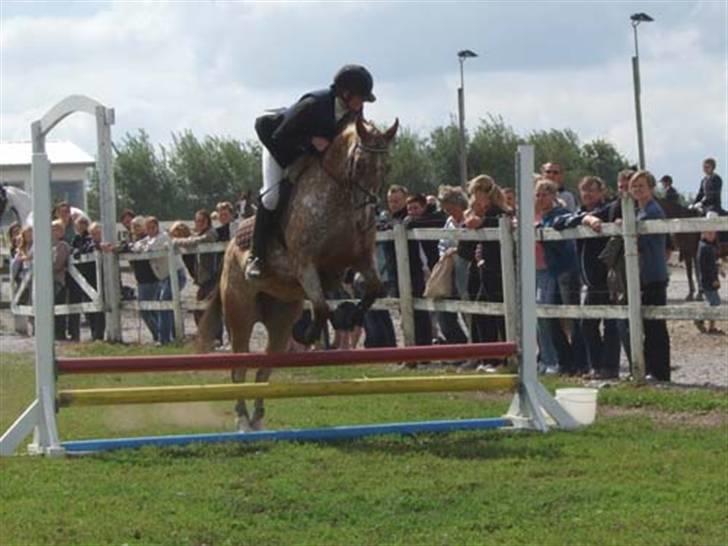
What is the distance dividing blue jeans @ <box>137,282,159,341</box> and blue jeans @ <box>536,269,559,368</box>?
8.27 m

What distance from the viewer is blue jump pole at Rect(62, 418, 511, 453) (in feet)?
34.8

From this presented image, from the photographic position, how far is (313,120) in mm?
10961

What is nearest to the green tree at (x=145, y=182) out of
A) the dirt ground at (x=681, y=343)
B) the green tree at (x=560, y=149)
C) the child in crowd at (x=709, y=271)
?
the green tree at (x=560, y=149)

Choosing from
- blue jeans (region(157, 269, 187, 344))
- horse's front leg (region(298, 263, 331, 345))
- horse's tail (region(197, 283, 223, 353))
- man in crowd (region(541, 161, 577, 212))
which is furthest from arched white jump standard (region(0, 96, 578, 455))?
blue jeans (region(157, 269, 187, 344))

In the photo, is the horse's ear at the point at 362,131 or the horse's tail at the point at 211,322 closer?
the horse's ear at the point at 362,131

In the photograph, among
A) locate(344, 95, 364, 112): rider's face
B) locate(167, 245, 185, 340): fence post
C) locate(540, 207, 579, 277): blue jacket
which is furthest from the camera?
locate(167, 245, 185, 340): fence post

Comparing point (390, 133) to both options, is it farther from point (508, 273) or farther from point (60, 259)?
point (60, 259)

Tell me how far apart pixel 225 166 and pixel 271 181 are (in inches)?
2024

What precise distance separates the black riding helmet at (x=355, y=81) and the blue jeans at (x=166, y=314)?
11564 mm

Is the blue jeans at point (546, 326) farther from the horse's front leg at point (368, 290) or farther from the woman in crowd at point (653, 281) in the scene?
the horse's front leg at point (368, 290)

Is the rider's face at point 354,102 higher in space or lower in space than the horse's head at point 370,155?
higher

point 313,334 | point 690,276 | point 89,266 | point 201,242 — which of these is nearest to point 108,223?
point 89,266

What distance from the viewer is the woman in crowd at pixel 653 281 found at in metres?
14.3

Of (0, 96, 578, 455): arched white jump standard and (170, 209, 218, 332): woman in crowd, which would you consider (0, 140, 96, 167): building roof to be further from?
(0, 96, 578, 455): arched white jump standard
